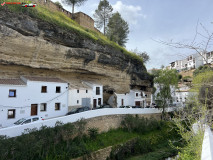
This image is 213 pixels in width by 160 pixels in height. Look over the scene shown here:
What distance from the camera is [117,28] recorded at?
96.5ft

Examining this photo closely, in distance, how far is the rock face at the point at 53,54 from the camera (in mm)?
12258

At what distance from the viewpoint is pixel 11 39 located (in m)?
12.0

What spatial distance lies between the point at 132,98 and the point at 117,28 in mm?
14308

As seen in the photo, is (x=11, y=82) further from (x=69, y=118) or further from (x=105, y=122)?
(x=105, y=122)

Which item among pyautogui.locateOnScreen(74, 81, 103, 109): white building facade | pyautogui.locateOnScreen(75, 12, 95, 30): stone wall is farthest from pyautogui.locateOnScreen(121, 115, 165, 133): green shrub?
pyautogui.locateOnScreen(75, 12, 95, 30): stone wall

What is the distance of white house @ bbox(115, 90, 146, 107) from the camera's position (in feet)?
77.0

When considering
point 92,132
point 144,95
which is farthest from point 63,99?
point 144,95

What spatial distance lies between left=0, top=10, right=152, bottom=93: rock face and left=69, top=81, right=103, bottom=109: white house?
1.42 m

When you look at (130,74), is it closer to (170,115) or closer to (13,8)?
(170,115)

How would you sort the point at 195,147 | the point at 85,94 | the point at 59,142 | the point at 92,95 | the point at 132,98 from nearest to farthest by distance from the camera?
the point at 195,147, the point at 59,142, the point at 85,94, the point at 92,95, the point at 132,98

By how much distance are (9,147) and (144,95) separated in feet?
A: 74.1

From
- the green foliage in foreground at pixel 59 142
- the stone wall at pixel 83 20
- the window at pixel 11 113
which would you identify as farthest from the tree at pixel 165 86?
the window at pixel 11 113

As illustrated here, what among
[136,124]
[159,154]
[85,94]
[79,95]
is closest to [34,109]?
[79,95]

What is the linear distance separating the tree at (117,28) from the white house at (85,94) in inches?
513
